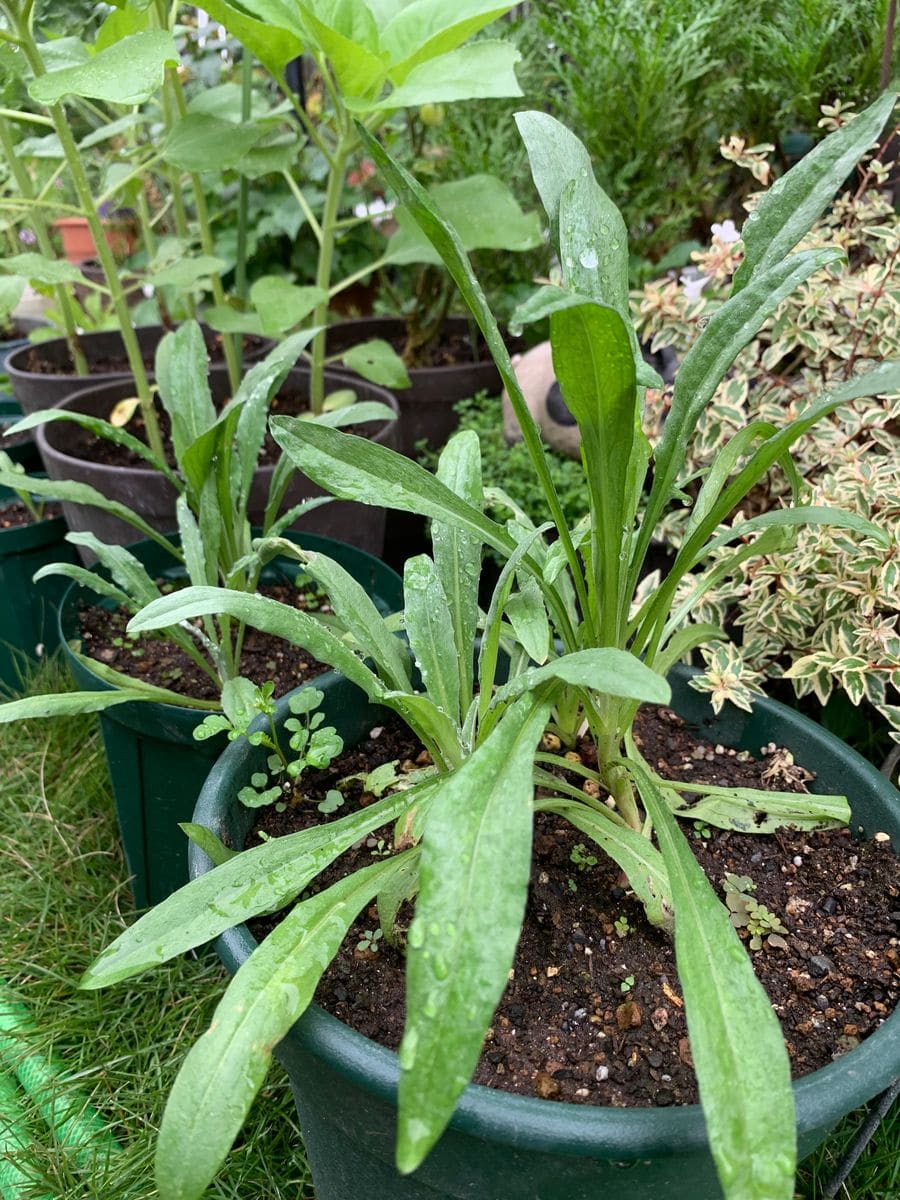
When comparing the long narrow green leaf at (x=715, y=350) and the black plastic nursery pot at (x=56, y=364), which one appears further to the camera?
the black plastic nursery pot at (x=56, y=364)

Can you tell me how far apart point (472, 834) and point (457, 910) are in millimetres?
56

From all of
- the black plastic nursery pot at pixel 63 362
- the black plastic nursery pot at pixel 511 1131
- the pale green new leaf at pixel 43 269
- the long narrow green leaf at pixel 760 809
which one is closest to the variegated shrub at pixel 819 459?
the long narrow green leaf at pixel 760 809

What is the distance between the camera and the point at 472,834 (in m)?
0.59

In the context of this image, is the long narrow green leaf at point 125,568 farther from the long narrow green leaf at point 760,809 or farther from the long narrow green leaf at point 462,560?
the long narrow green leaf at point 760,809

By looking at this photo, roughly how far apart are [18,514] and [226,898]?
155 centimetres

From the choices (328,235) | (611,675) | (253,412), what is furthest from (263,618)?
(328,235)

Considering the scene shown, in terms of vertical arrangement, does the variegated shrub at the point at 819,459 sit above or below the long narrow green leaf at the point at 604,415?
below

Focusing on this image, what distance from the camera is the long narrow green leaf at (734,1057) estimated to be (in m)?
0.52

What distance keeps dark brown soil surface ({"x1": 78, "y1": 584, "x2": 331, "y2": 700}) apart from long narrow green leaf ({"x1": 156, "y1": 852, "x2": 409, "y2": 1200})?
625 millimetres

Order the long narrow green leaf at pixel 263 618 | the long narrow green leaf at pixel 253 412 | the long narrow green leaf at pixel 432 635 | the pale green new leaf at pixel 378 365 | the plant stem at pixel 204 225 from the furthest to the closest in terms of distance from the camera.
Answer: the pale green new leaf at pixel 378 365 → the plant stem at pixel 204 225 → the long narrow green leaf at pixel 253 412 → the long narrow green leaf at pixel 432 635 → the long narrow green leaf at pixel 263 618

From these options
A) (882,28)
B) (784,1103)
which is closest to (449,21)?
(882,28)

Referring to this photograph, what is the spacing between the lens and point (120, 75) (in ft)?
3.50

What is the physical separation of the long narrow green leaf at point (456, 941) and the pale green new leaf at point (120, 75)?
881mm

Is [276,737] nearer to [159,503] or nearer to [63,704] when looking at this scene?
[63,704]
